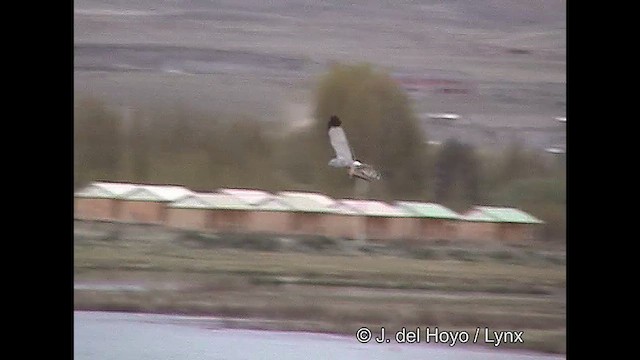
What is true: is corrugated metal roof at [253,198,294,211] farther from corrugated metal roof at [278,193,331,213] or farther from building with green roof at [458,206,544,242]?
building with green roof at [458,206,544,242]

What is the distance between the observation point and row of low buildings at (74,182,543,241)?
4.98 ft

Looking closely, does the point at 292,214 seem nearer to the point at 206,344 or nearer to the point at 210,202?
the point at 210,202

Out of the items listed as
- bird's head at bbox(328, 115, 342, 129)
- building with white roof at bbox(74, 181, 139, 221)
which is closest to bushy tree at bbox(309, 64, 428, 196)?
bird's head at bbox(328, 115, 342, 129)

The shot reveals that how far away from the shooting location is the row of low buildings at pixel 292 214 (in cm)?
152

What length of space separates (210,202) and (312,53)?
1.14 ft

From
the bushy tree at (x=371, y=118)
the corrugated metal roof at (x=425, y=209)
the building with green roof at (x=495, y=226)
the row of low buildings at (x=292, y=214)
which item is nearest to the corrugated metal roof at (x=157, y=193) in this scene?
the row of low buildings at (x=292, y=214)

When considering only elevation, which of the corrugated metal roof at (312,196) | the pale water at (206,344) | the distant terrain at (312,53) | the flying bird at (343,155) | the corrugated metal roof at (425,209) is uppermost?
the distant terrain at (312,53)

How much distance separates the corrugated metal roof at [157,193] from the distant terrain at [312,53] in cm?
16

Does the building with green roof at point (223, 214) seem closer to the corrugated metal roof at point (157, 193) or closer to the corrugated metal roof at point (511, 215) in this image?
the corrugated metal roof at point (157, 193)

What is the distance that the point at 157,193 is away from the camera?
4.98ft

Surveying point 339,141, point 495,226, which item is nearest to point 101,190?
point 339,141
